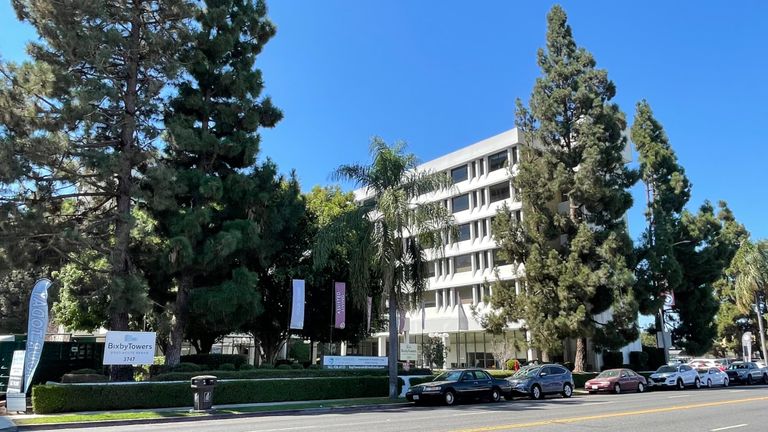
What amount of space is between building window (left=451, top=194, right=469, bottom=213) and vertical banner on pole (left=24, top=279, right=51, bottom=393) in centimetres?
3770

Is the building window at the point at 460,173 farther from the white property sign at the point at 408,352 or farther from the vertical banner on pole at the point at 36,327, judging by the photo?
the vertical banner on pole at the point at 36,327

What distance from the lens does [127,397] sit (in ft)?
68.4

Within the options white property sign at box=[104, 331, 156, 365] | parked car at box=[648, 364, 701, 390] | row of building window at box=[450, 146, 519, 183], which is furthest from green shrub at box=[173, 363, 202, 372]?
row of building window at box=[450, 146, 519, 183]

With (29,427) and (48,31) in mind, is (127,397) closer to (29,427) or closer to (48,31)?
(29,427)

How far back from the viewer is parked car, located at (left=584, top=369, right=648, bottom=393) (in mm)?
29922

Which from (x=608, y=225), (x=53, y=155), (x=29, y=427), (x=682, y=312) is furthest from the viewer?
(x=682, y=312)

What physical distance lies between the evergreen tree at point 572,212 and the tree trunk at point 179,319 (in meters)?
19.8

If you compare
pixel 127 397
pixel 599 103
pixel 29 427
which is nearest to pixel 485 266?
pixel 599 103

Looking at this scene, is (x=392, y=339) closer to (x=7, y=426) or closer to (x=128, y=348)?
(x=128, y=348)

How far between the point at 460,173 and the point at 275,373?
33.2m

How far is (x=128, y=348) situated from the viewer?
21.9 metres

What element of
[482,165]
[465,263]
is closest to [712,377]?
[465,263]

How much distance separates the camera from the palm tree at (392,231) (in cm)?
2505

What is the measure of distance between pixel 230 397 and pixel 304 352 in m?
30.5
